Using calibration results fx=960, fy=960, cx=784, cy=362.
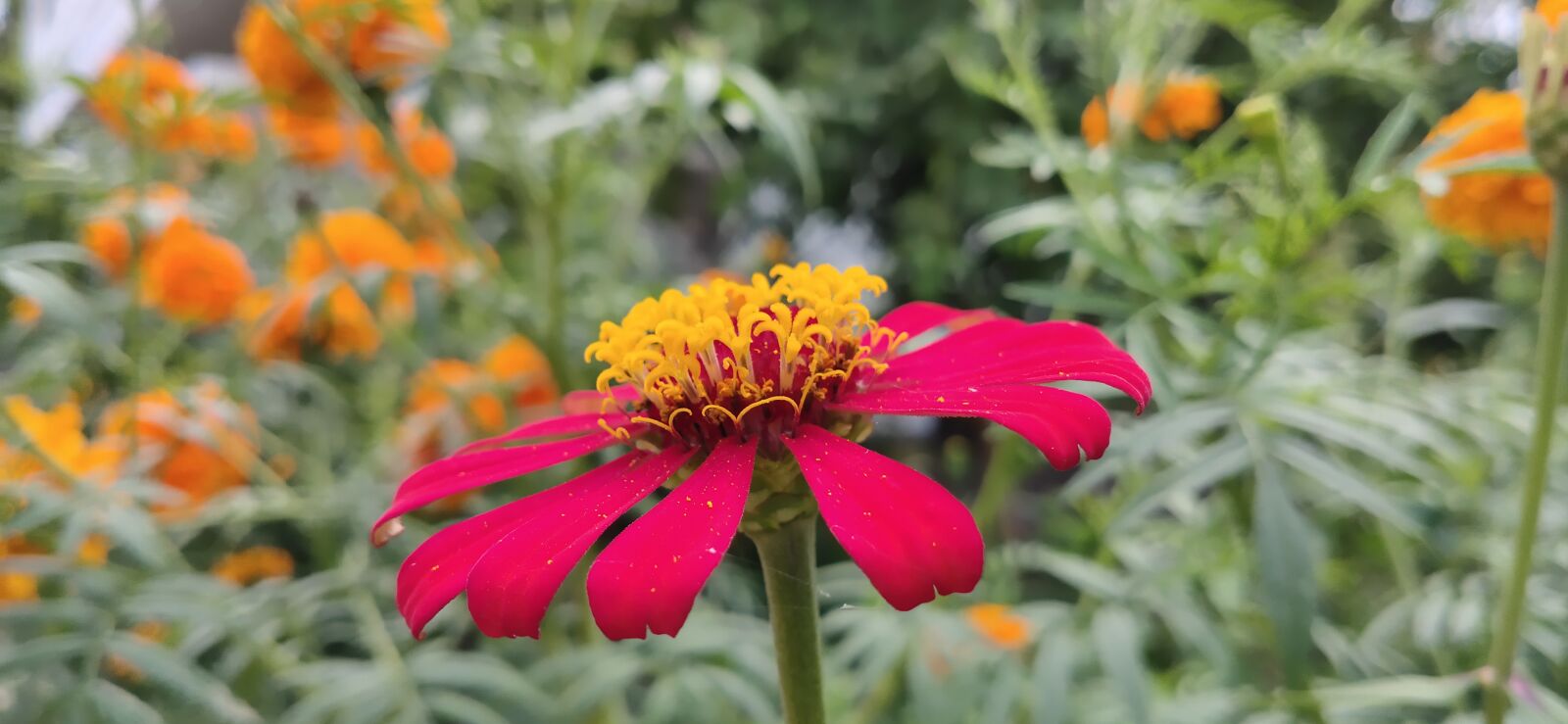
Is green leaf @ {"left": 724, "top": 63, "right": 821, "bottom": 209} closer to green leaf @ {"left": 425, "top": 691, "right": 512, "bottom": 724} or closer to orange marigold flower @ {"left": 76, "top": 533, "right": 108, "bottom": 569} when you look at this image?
green leaf @ {"left": 425, "top": 691, "right": 512, "bottom": 724}

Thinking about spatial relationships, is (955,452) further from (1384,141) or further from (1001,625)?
(1384,141)

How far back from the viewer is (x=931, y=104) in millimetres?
1801

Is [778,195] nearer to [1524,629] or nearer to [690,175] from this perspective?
[690,175]

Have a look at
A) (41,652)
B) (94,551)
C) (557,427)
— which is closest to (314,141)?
(94,551)

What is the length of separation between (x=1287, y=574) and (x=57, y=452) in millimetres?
647

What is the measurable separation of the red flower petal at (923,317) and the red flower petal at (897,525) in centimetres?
12

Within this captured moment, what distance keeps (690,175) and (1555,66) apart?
1.73 m

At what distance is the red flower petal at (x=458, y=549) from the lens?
0.25 metres

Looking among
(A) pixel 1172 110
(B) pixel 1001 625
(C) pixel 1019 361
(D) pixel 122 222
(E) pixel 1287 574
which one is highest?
(D) pixel 122 222

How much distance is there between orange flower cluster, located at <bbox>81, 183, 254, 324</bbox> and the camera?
27.7 inches

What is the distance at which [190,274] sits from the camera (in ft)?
2.36

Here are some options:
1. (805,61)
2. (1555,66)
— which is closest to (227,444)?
(1555,66)

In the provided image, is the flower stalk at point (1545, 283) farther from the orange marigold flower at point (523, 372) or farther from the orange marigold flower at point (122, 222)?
the orange marigold flower at point (122, 222)

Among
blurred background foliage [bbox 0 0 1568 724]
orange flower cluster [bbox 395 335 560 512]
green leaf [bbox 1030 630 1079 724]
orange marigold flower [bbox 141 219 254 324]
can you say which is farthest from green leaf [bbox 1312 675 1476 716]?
orange marigold flower [bbox 141 219 254 324]
